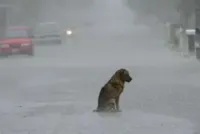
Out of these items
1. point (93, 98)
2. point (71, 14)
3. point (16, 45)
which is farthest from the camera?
point (71, 14)

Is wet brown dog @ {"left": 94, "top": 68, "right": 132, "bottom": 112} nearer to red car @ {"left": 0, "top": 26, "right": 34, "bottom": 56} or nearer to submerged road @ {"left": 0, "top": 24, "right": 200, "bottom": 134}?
submerged road @ {"left": 0, "top": 24, "right": 200, "bottom": 134}

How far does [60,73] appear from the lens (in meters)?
25.9

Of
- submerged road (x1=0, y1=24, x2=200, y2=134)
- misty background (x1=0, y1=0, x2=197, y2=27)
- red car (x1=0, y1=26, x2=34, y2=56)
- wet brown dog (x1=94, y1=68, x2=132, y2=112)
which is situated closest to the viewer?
submerged road (x1=0, y1=24, x2=200, y2=134)

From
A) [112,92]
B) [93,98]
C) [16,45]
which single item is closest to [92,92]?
[93,98]

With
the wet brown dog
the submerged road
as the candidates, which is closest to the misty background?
the submerged road

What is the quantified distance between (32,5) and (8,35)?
29.4 meters

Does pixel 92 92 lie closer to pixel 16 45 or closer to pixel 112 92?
pixel 112 92

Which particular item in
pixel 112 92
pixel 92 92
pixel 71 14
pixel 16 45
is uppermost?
pixel 112 92

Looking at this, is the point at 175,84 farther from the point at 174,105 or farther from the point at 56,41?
the point at 56,41

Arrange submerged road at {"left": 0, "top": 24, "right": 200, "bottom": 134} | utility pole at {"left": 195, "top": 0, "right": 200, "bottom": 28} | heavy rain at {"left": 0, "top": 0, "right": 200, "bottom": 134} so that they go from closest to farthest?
submerged road at {"left": 0, "top": 24, "right": 200, "bottom": 134}, heavy rain at {"left": 0, "top": 0, "right": 200, "bottom": 134}, utility pole at {"left": 195, "top": 0, "right": 200, "bottom": 28}

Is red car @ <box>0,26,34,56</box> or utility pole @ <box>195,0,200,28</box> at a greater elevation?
utility pole @ <box>195,0,200,28</box>

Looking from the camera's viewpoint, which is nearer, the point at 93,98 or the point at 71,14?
the point at 93,98

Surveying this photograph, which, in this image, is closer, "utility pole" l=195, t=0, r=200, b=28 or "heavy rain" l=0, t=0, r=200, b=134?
"heavy rain" l=0, t=0, r=200, b=134

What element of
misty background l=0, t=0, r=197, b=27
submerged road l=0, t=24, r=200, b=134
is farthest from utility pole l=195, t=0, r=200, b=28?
submerged road l=0, t=24, r=200, b=134
